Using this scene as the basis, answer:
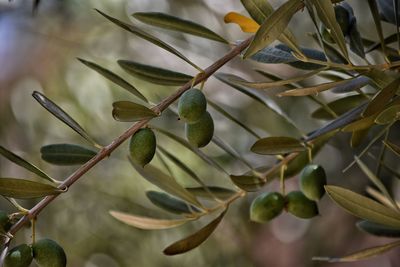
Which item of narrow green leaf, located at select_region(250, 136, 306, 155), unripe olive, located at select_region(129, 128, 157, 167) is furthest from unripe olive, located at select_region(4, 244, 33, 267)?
narrow green leaf, located at select_region(250, 136, 306, 155)

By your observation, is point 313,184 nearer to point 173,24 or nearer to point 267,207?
point 267,207

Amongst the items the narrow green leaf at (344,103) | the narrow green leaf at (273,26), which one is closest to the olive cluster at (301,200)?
the narrow green leaf at (344,103)

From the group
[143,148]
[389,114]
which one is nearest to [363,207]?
[389,114]

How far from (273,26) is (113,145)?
0.56 feet

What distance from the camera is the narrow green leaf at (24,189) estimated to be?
61 centimetres

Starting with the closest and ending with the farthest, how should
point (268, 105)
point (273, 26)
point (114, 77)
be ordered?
point (273, 26), point (114, 77), point (268, 105)

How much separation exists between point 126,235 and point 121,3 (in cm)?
71

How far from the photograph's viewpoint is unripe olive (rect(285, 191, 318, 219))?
0.76m

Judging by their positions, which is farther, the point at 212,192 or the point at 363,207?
the point at 212,192

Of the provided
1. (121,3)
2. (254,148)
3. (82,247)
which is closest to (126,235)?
(82,247)

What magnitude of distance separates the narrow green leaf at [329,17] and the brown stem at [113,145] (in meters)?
0.07

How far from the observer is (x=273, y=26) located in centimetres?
58

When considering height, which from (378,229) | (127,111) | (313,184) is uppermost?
(127,111)

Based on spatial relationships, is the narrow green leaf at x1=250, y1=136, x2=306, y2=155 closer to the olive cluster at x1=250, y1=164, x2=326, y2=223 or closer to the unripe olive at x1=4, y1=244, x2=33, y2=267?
the olive cluster at x1=250, y1=164, x2=326, y2=223
